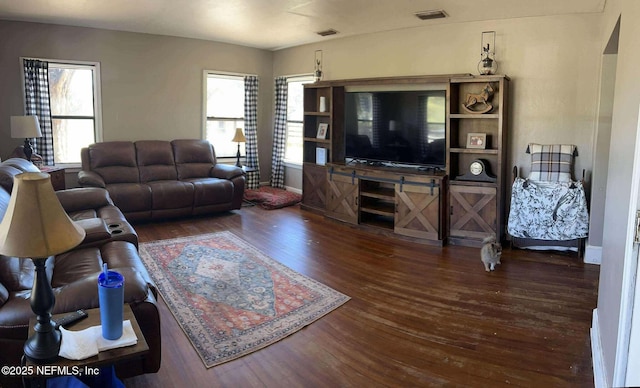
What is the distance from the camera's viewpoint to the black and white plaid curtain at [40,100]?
595 centimetres

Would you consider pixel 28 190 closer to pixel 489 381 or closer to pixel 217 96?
pixel 489 381

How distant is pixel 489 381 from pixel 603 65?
135 inches

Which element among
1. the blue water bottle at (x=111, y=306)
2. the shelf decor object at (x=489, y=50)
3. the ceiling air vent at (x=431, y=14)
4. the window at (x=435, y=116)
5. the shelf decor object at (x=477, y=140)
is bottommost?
the blue water bottle at (x=111, y=306)

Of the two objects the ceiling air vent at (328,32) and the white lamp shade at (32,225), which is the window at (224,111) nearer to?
the ceiling air vent at (328,32)

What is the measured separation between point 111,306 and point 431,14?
4460 millimetres

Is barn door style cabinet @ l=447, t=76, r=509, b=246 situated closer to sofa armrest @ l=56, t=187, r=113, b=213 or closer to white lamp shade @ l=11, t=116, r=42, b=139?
sofa armrest @ l=56, t=187, r=113, b=213

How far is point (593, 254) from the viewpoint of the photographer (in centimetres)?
Result: 447

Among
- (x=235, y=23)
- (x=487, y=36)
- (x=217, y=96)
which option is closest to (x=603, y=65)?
(x=487, y=36)

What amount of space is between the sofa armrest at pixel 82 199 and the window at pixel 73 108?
2.42m

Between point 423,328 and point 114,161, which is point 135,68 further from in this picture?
point 423,328

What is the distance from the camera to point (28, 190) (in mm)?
1621

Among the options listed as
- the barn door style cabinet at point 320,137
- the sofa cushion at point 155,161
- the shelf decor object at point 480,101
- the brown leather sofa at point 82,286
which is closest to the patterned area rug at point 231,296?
the brown leather sofa at point 82,286

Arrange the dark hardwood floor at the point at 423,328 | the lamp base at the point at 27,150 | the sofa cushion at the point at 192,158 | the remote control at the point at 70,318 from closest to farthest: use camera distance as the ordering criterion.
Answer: the remote control at the point at 70,318 → the dark hardwood floor at the point at 423,328 → the lamp base at the point at 27,150 → the sofa cushion at the point at 192,158

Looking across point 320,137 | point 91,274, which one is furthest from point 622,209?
point 320,137
